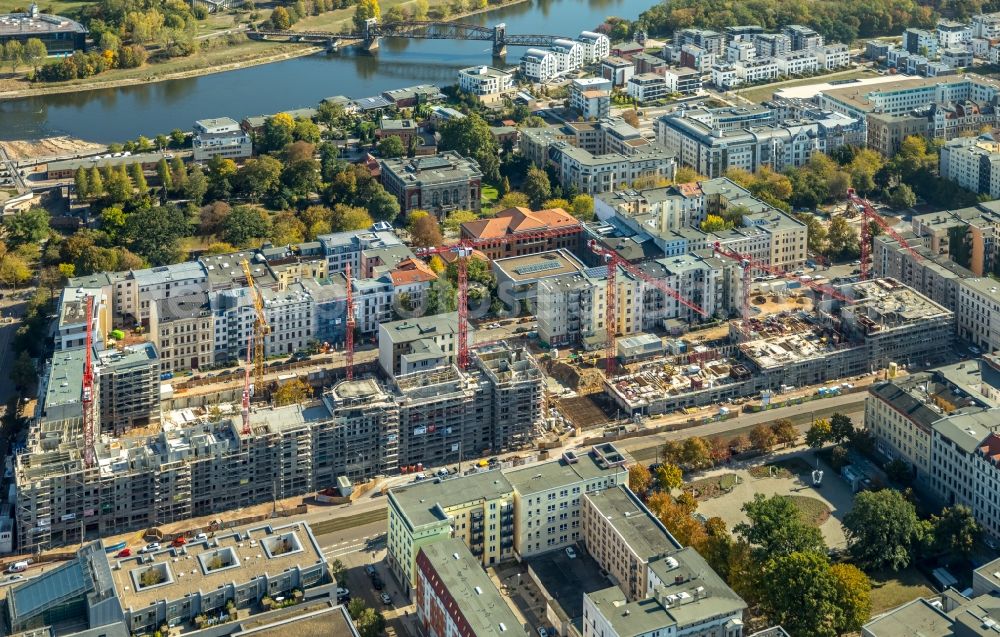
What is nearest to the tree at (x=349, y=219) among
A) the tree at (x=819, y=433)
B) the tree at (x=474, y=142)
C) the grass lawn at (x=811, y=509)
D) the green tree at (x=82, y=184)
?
the tree at (x=474, y=142)

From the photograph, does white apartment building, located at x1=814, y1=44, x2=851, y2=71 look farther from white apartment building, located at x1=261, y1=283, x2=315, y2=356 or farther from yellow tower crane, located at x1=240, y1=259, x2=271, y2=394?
yellow tower crane, located at x1=240, y1=259, x2=271, y2=394

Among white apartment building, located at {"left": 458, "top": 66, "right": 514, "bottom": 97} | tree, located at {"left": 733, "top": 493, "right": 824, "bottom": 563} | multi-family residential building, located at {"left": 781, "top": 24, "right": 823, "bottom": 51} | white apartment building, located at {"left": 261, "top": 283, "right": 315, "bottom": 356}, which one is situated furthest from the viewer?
multi-family residential building, located at {"left": 781, "top": 24, "right": 823, "bottom": 51}

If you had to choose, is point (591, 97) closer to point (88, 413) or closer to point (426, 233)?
point (426, 233)

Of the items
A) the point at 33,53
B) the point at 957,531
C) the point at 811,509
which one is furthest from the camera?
the point at 33,53

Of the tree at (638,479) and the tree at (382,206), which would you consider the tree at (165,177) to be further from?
the tree at (638,479)

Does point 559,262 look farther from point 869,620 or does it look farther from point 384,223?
point 869,620

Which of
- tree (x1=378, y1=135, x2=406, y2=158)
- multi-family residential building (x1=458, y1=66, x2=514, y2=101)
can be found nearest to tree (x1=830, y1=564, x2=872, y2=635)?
tree (x1=378, y1=135, x2=406, y2=158)

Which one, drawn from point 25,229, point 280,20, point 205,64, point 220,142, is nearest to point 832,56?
point 280,20
